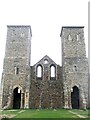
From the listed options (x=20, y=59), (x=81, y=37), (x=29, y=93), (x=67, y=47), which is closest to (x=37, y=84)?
(x=29, y=93)

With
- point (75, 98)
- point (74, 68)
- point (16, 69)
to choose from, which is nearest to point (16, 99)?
point (16, 69)

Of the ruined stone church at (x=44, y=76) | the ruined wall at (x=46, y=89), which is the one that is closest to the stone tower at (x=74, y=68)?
the ruined stone church at (x=44, y=76)

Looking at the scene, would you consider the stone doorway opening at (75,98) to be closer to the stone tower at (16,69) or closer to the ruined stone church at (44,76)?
the ruined stone church at (44,76)

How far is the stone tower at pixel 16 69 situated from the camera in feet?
104

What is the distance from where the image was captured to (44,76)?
34.3m

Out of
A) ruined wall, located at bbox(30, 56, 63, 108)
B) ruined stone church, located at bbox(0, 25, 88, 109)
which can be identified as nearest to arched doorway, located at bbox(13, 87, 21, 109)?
ruined stone church, located at bbox(0, 25, 88, 109)

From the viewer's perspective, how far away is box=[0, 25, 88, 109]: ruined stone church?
31.7m

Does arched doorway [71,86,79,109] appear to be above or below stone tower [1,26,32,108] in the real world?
below

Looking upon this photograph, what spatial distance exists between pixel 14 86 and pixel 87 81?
1020 centimetres

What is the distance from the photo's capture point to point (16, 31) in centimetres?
3509

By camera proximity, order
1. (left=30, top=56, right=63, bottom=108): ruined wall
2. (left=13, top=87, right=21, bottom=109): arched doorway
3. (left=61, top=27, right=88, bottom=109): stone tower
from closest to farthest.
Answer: (left=61, top=27, right=88, bottom=109): stone tower
(left=30, top=56, right=63, bottom=108): ruined wall
(left=13, top=87, right=21, bottom=109): arched doorway

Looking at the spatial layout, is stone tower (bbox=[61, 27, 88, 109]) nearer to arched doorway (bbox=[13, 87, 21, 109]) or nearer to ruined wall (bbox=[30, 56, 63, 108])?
ruined wall (bbox=[30, 56, 63, 108])

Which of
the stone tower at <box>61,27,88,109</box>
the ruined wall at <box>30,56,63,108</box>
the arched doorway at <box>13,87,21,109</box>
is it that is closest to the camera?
the stone tower at <box>61,27,88,109</box>

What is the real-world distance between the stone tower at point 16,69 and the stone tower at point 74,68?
5.44 metres
